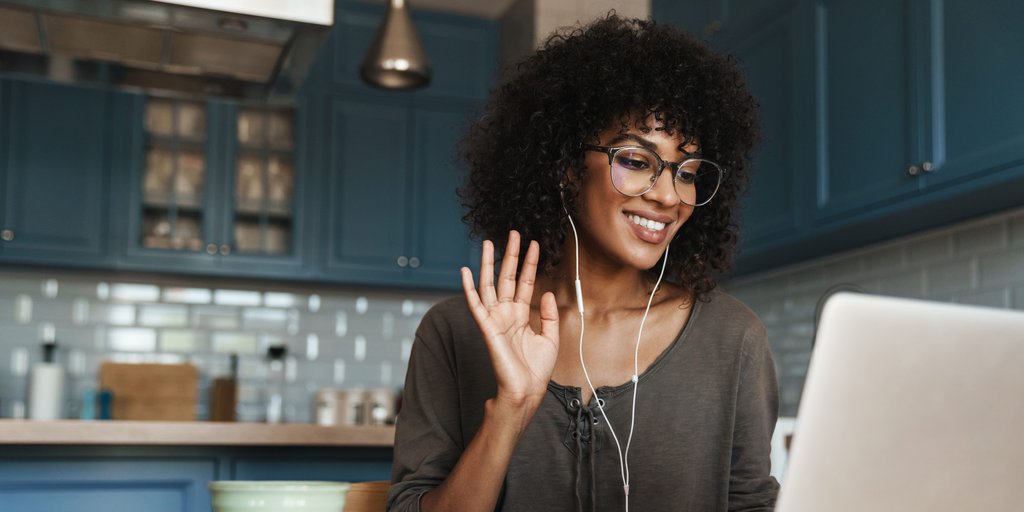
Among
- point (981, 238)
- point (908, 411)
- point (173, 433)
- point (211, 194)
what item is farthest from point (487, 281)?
point (211, 194)

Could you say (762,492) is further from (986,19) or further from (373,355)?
(373,355)

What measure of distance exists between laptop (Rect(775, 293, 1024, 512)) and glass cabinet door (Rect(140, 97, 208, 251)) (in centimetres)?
404

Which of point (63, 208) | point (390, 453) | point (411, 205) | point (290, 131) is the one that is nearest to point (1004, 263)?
point (390, 453)

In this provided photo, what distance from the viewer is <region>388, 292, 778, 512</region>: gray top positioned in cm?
141

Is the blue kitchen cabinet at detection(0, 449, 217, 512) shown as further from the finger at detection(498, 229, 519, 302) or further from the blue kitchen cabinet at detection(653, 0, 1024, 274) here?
the finger at detection(498, 229, 519, 302)

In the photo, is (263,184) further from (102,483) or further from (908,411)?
(908,411)

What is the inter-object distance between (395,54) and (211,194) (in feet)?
5.49

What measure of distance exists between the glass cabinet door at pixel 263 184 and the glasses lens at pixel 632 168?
128 inches

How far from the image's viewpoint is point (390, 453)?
321cm

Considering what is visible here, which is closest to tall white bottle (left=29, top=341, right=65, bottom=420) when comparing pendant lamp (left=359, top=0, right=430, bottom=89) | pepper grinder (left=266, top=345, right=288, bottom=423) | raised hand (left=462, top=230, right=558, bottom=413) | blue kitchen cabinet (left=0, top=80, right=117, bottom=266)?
blue kitchen cabinet (left=0, top=80, right=117, bottom=266)

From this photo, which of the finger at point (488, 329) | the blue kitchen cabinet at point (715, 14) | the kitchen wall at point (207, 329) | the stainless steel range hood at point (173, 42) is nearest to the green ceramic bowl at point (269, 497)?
the finger at point (488, 329)

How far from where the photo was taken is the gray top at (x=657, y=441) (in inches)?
55.6

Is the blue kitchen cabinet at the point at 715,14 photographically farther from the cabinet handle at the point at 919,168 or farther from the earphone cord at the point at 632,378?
the earphone cord at the point at 632,378

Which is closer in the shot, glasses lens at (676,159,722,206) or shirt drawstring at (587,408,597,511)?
shirt drawstring at (587,408,597,511)
